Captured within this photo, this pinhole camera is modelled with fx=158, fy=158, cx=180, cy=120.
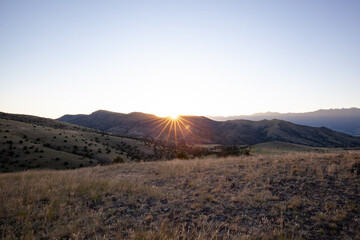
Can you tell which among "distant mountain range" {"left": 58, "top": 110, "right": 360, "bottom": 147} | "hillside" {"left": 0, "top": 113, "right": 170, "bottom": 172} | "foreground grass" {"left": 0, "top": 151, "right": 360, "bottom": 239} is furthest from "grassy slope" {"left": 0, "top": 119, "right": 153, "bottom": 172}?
"distant mountain range" {"left": 58, "top": 110, "right": 360, "bottom": 147}

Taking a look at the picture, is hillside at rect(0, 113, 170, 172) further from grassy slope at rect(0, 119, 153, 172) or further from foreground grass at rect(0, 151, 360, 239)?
foreground grass at rect(0, 151, 360, 239)

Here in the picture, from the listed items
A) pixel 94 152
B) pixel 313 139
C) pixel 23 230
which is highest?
pixel 23 230

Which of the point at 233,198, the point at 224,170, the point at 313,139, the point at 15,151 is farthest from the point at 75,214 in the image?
the point at 313,139

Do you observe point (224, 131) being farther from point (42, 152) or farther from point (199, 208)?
point (199, 208)

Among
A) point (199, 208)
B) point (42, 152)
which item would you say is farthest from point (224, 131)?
point (199, 208)

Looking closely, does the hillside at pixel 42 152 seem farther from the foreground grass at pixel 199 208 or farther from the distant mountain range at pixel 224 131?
the distant mountain range at pixel 224 131

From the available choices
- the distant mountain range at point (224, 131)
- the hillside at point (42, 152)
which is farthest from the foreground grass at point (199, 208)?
the distant mountain range at point (224, 131)

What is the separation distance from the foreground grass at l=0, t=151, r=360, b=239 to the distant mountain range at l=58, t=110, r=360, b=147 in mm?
110201

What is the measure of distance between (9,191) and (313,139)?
18112 cm

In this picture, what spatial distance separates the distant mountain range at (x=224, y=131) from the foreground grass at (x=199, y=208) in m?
110

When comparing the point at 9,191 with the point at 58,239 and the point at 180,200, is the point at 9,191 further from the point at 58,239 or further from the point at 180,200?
the point at 180,200

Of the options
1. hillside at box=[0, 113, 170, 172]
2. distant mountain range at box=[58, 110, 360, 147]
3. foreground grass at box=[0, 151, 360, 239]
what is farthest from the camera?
distant mountain range at box=[58, 110, 360, 147]

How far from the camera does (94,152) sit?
36.0 meters

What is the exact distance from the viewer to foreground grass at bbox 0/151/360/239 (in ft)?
13.1
